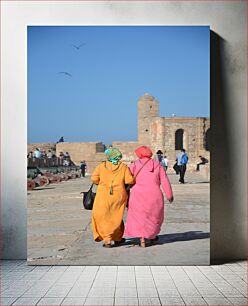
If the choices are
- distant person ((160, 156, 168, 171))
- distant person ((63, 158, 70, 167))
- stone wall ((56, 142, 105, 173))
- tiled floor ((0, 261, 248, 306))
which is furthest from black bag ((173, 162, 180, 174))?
distant person ((63, 158, 70, 167))

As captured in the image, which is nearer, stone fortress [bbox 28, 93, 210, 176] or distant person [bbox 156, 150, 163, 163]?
stone fortress [bbox 28, 93, 210, 176]

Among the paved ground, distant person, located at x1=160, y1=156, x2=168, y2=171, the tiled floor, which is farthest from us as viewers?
distant person, located at x1=160, y1=156, x2=168, y2=171

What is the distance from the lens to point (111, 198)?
21.8 ft

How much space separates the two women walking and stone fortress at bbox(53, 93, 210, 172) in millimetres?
102

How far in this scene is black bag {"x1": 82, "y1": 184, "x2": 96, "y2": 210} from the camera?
6543mm

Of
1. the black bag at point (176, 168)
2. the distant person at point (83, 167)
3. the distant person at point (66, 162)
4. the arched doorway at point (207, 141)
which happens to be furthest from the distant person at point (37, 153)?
the arched doorway at point (207, 141)

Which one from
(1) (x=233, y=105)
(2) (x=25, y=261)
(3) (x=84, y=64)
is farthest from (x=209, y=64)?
(2) (x=25, y=261)

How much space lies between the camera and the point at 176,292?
537 centimetres

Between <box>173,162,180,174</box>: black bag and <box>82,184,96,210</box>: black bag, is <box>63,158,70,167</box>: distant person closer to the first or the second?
<box>82,184,96,210</box>: black bag

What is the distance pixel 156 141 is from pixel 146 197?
0.67 meters

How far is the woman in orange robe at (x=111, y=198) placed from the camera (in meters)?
6.56

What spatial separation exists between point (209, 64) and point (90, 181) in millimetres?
1816

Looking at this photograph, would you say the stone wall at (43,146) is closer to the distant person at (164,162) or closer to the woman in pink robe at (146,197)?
the woman in pink robe at (146,197)

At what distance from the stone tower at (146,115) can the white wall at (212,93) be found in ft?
2.22
